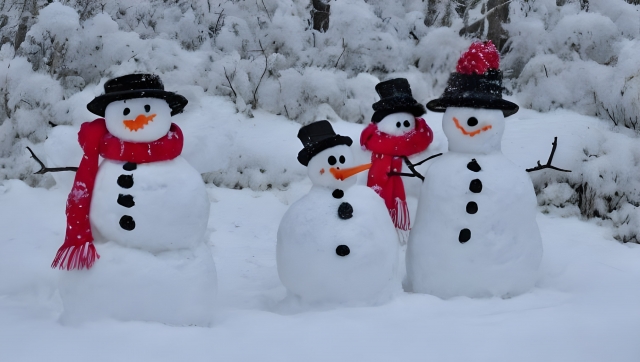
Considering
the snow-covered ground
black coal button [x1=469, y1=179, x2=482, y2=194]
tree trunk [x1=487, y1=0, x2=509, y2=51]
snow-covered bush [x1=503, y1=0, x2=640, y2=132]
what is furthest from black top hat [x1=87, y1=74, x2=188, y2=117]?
tree trunk [x1=487, y1=0, x2=509, y2=51]

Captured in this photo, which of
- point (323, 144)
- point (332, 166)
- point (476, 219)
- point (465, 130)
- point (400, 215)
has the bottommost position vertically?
point (400, 215)

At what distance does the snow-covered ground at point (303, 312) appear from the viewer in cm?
297

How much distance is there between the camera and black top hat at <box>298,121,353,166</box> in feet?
11.6

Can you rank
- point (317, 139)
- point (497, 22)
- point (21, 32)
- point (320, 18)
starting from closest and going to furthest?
point (317, 139)
point (21, 32)
point (497, 22)
point (320, 18)

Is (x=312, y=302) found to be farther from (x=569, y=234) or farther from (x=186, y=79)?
(x=186, y=79)

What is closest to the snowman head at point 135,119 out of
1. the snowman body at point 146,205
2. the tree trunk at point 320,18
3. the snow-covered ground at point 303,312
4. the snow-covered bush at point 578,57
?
the snowman body at point 146,205

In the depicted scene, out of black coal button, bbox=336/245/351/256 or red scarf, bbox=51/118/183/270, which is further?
black coal button, bbox=336/245/351/256

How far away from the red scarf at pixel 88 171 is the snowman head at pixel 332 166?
2.61 ft

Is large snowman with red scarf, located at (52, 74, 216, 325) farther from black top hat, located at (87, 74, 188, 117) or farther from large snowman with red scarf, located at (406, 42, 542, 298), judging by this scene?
large snowman with red scarf, located at (406, 42, 542, 298)

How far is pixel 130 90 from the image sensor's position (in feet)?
10.3

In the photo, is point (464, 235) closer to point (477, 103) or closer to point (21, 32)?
point (477, 103)

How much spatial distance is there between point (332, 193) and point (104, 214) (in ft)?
4.08

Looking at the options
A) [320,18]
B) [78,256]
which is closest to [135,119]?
[78,256]

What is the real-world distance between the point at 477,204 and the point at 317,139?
1.01m
